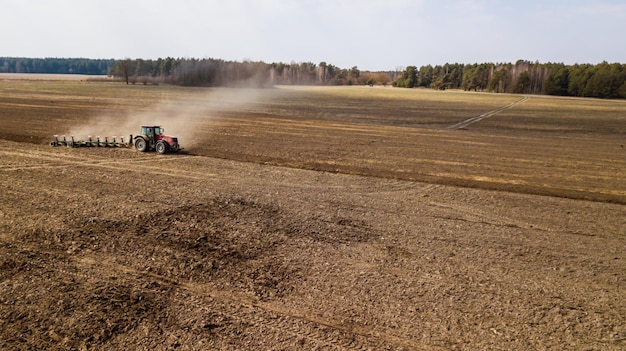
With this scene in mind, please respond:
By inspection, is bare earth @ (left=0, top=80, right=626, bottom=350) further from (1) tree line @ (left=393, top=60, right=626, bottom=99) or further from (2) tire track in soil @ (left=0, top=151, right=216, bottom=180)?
(1) tree line @ (left=393, top=60, right=626, bottom=99)

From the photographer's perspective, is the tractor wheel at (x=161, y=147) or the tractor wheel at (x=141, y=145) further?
the tractor wheel at (x=141, y=145)

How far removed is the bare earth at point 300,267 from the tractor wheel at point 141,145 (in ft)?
21.7

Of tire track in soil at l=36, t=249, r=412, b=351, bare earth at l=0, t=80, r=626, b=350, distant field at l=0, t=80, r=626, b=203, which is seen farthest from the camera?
distant field at l=0, t=80, r=626, b=203

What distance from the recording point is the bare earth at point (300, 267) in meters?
8.22

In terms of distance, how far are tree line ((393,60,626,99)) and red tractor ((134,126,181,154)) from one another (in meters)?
125

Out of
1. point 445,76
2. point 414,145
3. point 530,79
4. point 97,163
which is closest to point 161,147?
point 97,163

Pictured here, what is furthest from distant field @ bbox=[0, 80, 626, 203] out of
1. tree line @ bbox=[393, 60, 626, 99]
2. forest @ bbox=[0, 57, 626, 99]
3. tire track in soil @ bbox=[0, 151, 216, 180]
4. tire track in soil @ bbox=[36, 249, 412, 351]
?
tree line @ bbox=[393, 60, 626, 99]

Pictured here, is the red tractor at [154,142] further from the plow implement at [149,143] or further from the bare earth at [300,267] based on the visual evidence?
the bare earth at [300,267]

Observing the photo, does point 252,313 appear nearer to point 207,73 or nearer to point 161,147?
point 161,147

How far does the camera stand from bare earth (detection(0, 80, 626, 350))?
8219mm

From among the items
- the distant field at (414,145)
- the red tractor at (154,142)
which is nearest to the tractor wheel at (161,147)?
the red tractor at (154,142)

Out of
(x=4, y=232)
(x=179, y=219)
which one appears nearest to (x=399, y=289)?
(x=179, y=219)

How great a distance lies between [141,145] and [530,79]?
151 metres

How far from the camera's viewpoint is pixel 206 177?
2008 centimetres
